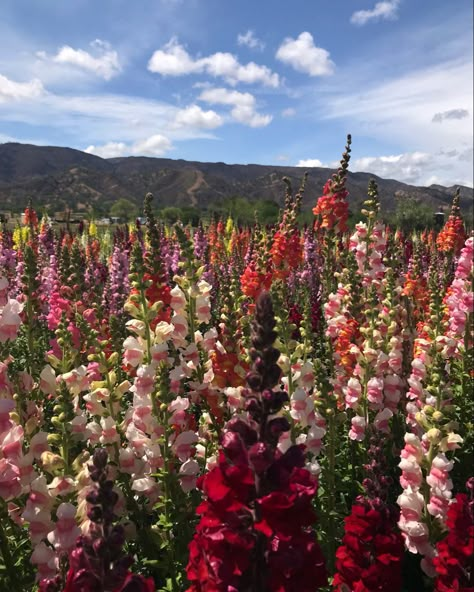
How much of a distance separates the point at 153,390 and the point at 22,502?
3.45 ft

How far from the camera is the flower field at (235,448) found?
1758mm

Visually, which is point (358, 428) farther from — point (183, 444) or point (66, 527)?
point (66, 527)

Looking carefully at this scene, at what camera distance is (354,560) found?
7.87 feet

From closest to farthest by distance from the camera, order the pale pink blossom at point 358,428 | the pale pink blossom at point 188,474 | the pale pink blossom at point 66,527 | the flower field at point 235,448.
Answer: the flower field at point 235,448 → the pale pink blossom at point 66,527 → the pale pink blossom at point 188,474 → the pale pink blossom at point 358,428

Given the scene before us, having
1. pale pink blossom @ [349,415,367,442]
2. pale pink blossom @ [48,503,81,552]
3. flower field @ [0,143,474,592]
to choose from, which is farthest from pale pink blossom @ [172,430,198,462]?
pale pink blossom @ [349,415,367,442]

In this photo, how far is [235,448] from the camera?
1.80 meters

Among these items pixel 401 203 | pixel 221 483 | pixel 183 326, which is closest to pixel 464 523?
pixel 221 483

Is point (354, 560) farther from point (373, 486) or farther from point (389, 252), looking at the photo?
point (389, 252)

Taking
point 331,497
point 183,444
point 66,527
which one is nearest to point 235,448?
point 66,527

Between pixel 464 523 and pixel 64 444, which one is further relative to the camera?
pixel 64 444

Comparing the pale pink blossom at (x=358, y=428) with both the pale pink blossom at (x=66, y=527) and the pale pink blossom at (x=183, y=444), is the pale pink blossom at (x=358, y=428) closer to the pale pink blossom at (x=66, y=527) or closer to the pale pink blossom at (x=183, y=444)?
the pale pink blossom at (x=183, y=444)

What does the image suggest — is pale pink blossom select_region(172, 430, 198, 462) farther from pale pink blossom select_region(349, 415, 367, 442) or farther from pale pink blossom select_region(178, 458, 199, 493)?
pale pink blossom select_region(349, 415, 367, 442)

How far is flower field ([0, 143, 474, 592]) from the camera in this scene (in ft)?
5.77

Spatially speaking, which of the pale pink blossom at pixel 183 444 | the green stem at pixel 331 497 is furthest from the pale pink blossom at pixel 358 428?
the pale pink blossom at pixel 183 444
